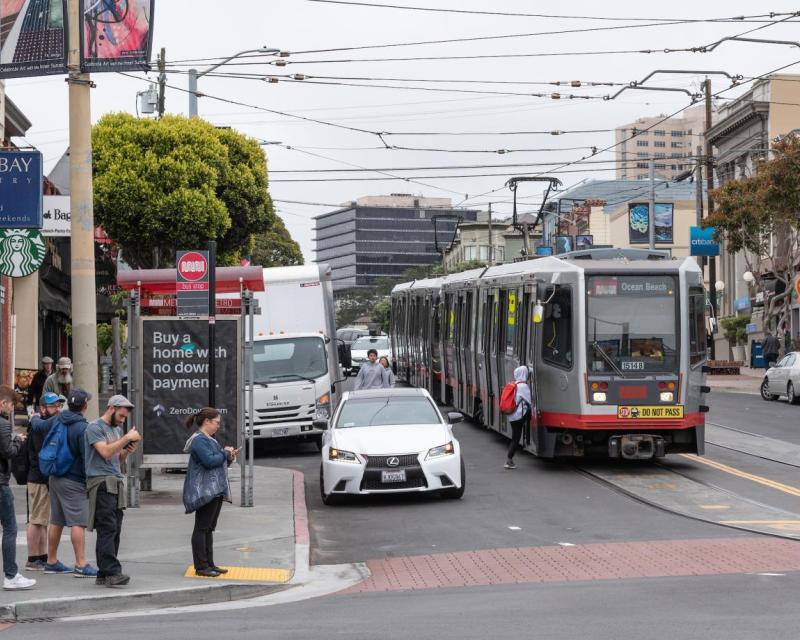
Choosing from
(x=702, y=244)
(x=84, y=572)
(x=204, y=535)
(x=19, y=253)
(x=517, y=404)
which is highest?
(x=702, y=244)

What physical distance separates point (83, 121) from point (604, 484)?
8957 mm

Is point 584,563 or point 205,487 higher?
point 205,487

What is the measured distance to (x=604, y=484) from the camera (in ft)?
61.8

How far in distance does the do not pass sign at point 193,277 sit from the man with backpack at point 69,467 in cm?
499

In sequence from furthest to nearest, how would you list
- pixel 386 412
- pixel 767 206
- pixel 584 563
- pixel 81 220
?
pixel 767 206 < pixel 386 412 < pixel 81 220 < pixel 584 563

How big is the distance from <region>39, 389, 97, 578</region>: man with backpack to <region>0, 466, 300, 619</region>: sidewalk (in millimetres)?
573

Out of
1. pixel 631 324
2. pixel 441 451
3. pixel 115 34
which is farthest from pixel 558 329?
pixel 115 34

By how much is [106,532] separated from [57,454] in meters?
0.83

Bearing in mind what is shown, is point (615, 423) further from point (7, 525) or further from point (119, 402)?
point (7, 525)

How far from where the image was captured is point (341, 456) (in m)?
17.2

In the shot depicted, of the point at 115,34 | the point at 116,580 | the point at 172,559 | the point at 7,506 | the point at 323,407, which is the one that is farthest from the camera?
the point at 323,407

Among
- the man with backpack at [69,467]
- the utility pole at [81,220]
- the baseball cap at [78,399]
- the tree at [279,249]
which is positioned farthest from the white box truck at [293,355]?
the tree at [279,249]

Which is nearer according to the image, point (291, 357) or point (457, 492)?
point (457, 492)

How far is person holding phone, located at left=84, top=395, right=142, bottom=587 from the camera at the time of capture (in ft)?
37.2
